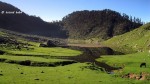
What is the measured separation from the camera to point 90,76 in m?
57.2

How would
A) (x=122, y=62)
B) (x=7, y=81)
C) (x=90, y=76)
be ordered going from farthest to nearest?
(x=122, y=62) < (x=90, y=76) < (x=7, y=81)

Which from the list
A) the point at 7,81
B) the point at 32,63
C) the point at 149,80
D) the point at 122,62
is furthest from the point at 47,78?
the point at 122,62

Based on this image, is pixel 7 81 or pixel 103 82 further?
pixel 103 82

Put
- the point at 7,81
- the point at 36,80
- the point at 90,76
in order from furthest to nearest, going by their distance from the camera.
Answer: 1. the point at 90,76
2. the point at 36,80
3. the point at 7,81

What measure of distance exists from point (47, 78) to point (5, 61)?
1078 inches

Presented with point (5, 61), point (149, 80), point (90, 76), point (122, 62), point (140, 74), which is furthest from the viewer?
point (122, 62)

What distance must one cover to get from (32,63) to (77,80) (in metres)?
A: 28.6

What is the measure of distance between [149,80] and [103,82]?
9289mm

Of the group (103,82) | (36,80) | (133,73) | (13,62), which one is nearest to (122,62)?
(133,73)

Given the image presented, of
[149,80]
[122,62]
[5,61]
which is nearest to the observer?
[149,80]

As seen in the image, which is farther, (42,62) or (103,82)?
(42,62)

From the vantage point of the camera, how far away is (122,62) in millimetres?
88938

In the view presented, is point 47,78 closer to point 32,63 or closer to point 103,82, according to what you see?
point 103,82

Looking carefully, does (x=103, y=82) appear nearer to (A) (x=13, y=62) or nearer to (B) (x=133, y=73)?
(B) (x=133, y=73)
